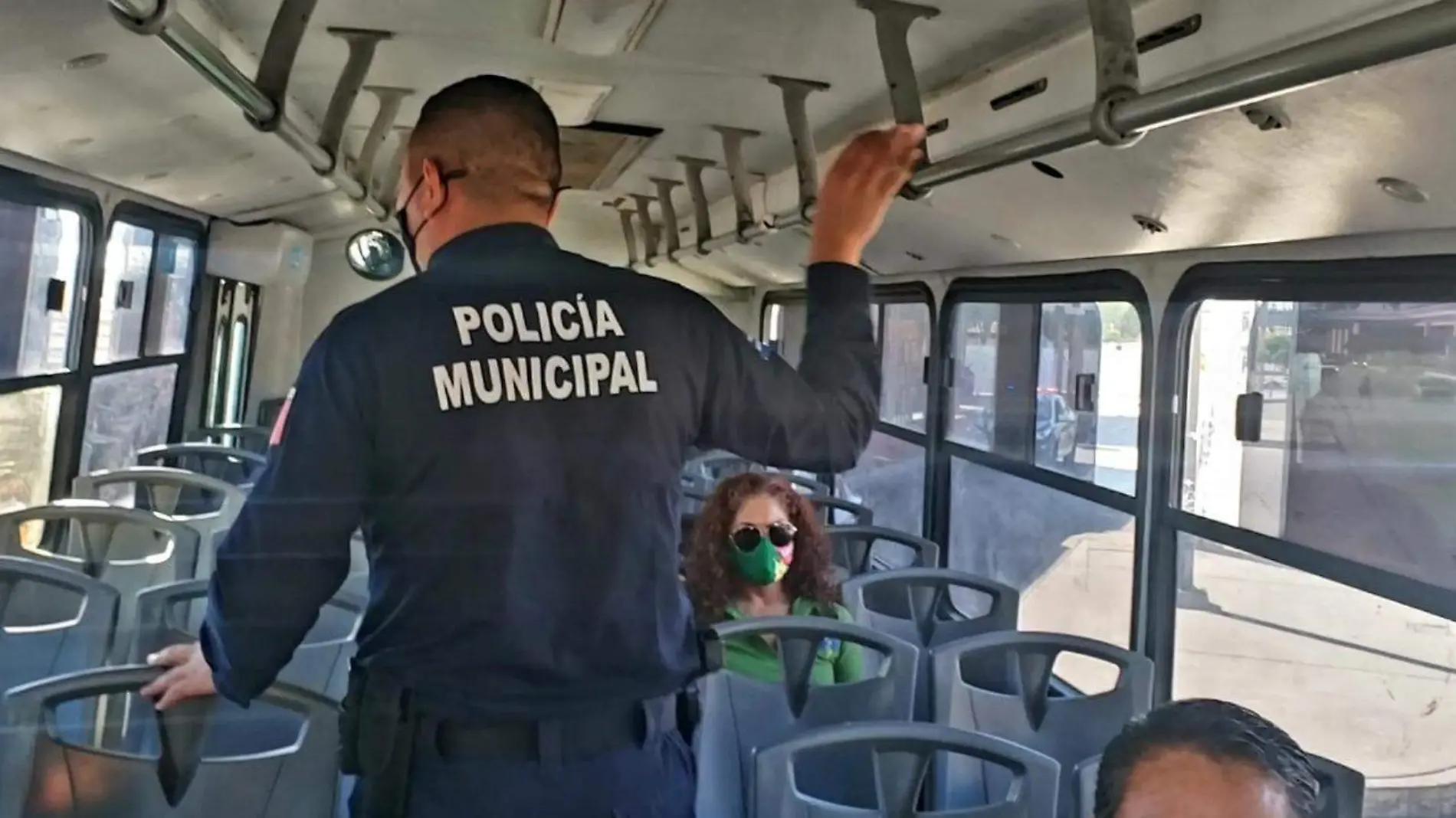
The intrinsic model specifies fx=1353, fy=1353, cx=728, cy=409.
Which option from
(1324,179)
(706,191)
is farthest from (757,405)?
(706,191)

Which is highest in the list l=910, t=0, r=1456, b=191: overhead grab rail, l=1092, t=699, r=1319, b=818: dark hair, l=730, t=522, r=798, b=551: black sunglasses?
l=910, t=0, r=1456, b=191: overhead grab rail

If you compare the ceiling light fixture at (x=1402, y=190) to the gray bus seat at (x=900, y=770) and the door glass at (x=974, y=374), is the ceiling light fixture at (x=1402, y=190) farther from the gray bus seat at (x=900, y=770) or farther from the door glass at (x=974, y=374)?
the door glass at (x=974, y=374)

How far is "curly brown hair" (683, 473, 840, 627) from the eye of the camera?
10.7 ft

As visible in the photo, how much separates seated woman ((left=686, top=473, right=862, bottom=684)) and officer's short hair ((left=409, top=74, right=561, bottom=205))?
5.85 feet

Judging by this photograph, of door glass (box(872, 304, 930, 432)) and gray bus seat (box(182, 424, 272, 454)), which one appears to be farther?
gray bus seat (box(182, 424, 272, 454))

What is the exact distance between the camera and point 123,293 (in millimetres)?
4969

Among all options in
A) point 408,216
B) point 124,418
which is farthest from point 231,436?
point 408,216

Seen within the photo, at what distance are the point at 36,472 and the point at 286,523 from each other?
10.9 ft

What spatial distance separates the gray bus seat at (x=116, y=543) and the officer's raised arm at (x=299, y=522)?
2143 millimetres

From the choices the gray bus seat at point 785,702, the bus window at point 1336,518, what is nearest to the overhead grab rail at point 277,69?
the gray bus seat at point 785,702

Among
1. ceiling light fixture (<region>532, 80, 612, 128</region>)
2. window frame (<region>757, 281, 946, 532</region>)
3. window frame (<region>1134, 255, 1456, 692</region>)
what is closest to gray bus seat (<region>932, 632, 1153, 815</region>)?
window frame (<region>1134, 255, 1456, 692</region>)

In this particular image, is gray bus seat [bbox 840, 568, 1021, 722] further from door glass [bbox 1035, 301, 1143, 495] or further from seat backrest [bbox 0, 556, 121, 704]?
seat backrest [bbox 0, 556, 121, 704]

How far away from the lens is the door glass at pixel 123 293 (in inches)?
183

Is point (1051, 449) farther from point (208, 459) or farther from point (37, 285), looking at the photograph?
point (208, 459)
